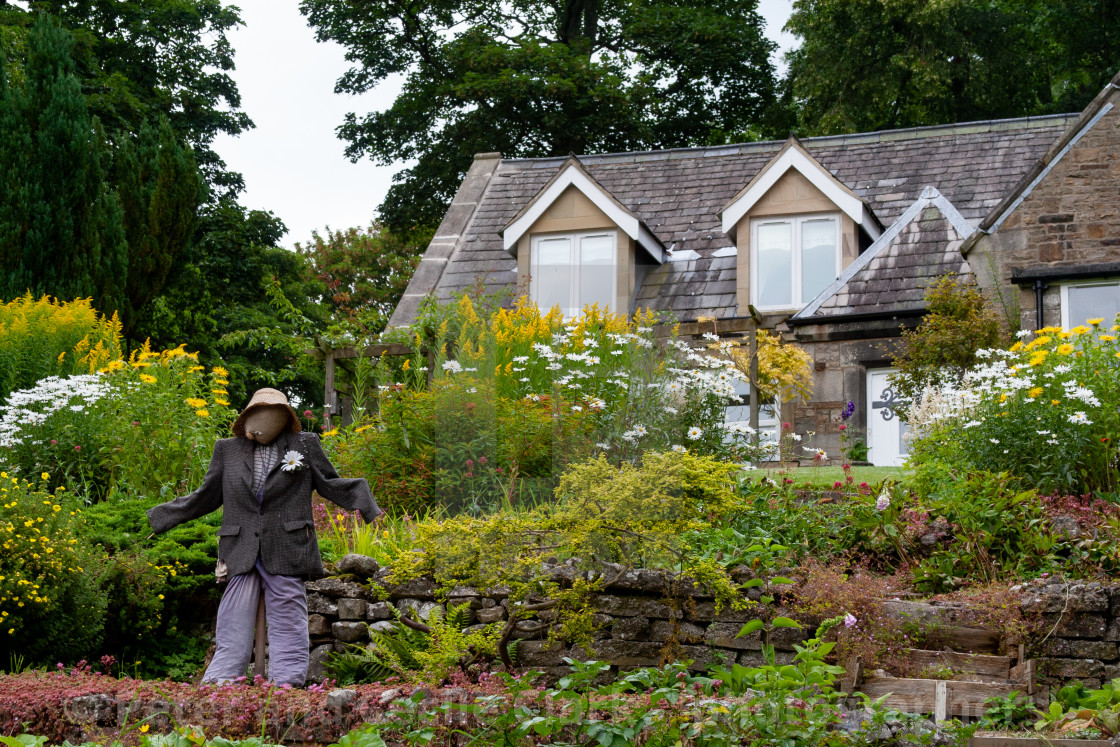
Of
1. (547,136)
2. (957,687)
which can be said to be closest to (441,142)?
(547,136)

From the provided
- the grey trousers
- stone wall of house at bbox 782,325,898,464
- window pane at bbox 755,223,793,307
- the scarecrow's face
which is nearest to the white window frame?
stone wall of house at bbox 782,325,898,464

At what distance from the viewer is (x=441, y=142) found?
26.5 m

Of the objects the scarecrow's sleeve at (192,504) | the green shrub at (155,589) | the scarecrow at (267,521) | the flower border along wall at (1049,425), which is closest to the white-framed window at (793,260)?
the flower border along wall at (1049,425)

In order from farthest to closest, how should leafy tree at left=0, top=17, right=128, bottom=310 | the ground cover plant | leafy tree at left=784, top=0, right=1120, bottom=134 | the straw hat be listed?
leafy tree at left=784, top=0, right=1120, bottom=134, leafy tree at left=0, top=17, right=128, bottom=310, the straw hat, the ground cover plant

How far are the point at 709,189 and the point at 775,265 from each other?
9.31 ft

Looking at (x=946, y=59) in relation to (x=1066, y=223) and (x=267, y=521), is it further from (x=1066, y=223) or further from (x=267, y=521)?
(x=267, y=521)

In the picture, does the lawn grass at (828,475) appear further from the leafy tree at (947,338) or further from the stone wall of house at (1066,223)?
the stone wall of house at (1066,223)

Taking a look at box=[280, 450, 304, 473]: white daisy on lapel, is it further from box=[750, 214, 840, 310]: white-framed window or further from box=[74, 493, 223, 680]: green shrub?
box=[750, 214, 840, 310]: white-framed window

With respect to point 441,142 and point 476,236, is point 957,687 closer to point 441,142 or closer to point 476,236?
point 476,236

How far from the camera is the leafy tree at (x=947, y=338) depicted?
12.0 meters

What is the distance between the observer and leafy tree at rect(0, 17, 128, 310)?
15.1 meters

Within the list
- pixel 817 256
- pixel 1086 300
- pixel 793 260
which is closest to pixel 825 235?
pixel 817 256

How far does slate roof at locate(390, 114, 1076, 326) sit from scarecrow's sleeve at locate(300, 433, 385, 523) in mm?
8616

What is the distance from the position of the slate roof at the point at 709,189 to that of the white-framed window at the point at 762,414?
1422mm
